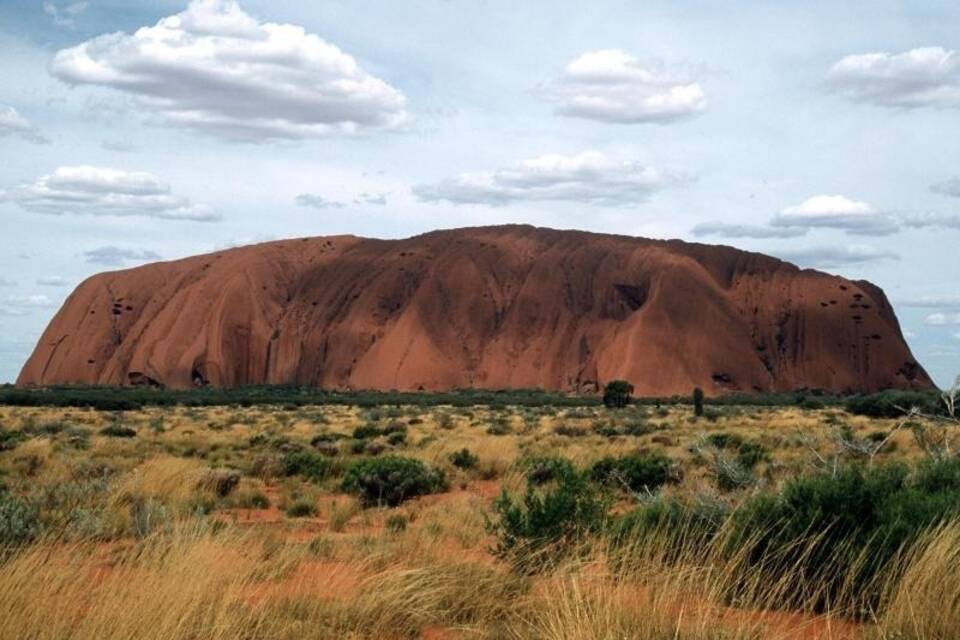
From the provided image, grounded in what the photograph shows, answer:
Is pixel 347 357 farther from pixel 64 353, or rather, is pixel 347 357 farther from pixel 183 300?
pixel 64 353

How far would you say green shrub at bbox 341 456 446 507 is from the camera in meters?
14.7

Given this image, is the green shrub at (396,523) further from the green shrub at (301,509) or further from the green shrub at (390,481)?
the green shrub at (390,481)

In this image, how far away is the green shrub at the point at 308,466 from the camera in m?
17.3

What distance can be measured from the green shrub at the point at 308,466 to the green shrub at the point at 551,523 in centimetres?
941

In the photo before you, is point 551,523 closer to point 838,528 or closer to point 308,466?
point 838,528

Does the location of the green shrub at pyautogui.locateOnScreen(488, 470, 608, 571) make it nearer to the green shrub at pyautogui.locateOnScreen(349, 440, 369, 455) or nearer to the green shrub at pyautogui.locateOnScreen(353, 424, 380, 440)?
the green shrub at pyautogui.locateOnScreen(349, 440, 369, 455)

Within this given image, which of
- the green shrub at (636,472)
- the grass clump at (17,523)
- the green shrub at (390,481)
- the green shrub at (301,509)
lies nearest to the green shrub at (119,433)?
the green shrub at (390,481)

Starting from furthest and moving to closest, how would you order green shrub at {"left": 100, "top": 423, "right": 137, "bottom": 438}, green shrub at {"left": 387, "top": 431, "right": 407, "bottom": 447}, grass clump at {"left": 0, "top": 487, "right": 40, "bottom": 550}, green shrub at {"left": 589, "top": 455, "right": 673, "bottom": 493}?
green shrub at {"left": 100, "top": 423, "right": 137, "bottom": 438} < green shrub at {"left": 387, "top": 431, "right": 407, "bottom": 447} < green shrub at {"left": 589, "top": 455, "right": 673, "bottom": 493} < grass clump at {"left": 0, "top": 487, "right": 40, "bottom": 550}

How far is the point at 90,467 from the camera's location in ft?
49.4

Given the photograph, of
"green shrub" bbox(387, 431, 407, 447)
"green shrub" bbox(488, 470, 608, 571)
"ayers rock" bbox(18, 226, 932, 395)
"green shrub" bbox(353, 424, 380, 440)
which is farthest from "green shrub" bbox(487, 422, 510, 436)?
"ayers rock" bbox(18, 226, 932, 395)

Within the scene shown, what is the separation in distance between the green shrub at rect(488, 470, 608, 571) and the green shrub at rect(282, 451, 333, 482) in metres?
9.41

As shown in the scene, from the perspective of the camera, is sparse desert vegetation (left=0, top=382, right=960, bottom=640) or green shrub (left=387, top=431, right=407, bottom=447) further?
green shrub (left=387, top=431, right=407, bottom=447)

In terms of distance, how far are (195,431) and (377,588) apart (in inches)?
964

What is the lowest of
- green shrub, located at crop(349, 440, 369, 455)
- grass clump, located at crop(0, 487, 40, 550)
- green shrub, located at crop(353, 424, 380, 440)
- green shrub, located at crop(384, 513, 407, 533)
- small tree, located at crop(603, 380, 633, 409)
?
small tree, located at crop(603, 380, 633, 409)
